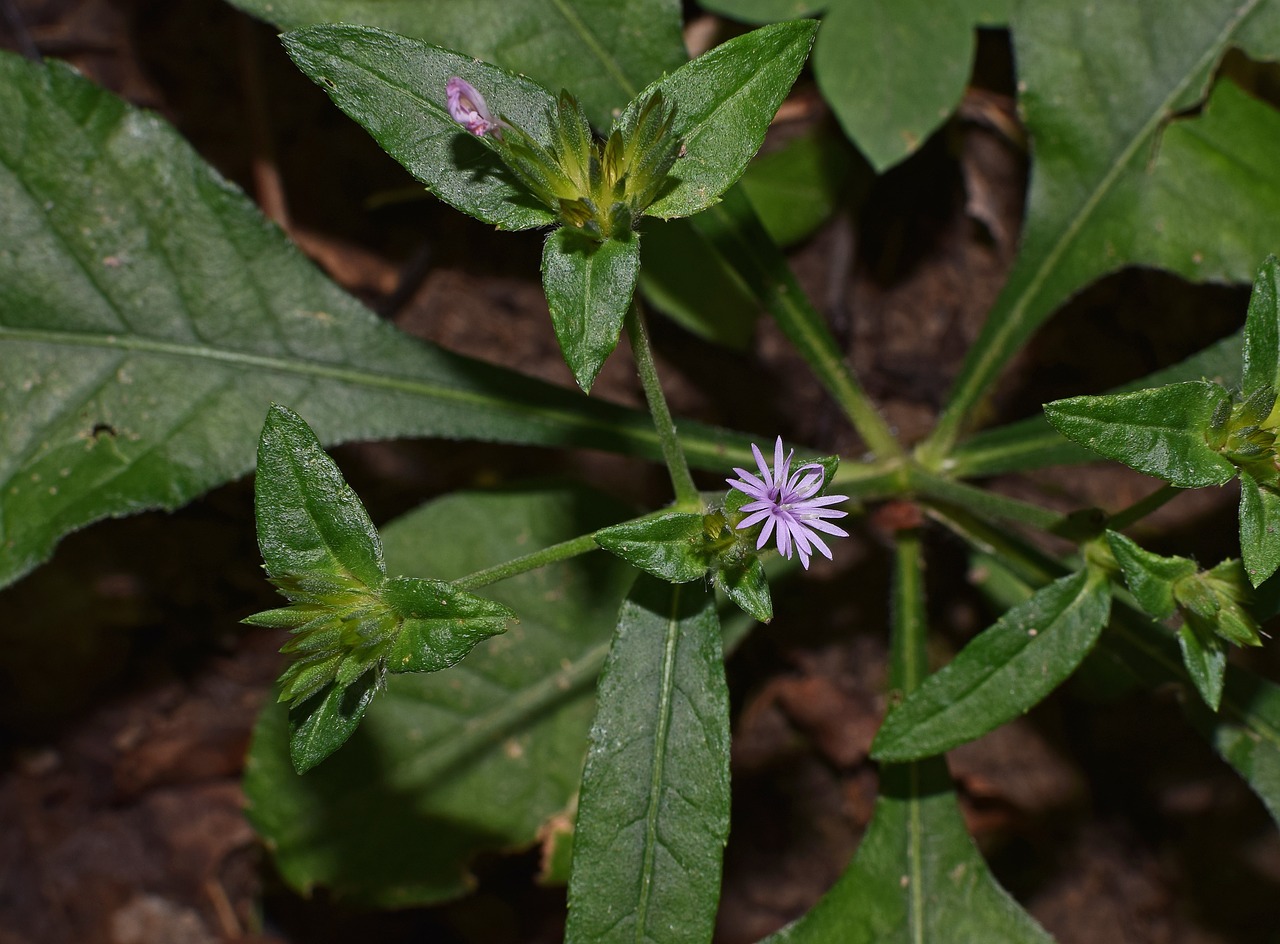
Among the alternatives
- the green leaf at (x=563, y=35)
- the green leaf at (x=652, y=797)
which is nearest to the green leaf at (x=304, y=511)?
the green leaf at (x=652, y=797)

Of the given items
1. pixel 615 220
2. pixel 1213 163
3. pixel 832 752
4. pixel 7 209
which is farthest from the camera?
pixel 832 752

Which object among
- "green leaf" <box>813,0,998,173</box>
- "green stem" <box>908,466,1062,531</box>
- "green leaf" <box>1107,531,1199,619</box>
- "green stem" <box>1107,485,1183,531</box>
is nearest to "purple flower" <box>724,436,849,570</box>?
"green leaf" <box>1107,531,1199,619</box>

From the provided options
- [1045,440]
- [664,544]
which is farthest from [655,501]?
[664,544]

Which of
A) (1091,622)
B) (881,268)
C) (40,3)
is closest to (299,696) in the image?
(1091,622)

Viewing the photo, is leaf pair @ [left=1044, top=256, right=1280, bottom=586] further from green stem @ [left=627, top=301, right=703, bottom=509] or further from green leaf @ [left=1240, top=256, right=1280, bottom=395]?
green stem @ [left=627, top=301, right=703, bottom=509]

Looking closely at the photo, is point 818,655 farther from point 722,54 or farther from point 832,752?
point 722,54

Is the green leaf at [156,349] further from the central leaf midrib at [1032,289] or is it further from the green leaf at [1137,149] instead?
the green leaf at [1137,149]
